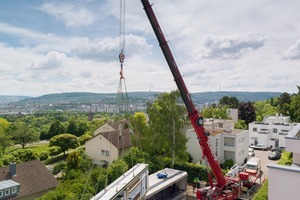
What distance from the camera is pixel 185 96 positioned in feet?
61.0

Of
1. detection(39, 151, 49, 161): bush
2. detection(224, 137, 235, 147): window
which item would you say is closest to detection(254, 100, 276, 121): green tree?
detection(224, 137, 235, 147): window

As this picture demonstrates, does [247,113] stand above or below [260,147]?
above

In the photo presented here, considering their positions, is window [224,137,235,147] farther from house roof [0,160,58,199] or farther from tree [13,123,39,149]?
tree [13,123,39,149]

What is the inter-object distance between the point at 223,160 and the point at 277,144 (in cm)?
1510

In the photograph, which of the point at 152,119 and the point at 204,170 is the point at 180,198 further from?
the point at 152,119

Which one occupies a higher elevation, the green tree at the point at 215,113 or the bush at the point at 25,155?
the green tree at the point at 215,113

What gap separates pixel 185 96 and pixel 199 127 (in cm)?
234

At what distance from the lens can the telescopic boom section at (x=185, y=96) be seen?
1723cm

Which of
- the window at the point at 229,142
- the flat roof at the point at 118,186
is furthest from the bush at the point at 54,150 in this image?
the flat roof at the point at 118,186

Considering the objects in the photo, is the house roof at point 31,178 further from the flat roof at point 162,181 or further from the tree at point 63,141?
the tree at point 63,141

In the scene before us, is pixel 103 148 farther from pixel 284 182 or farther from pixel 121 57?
pixel 284 182

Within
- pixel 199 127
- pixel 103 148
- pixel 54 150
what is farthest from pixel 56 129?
pixel 199 127

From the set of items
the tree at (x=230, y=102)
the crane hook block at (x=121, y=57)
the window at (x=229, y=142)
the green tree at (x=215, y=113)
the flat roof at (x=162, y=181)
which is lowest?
the flat roof at (x=162, y=181)

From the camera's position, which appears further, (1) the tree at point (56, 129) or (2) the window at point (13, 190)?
(1) the tree at point (56, 129)
